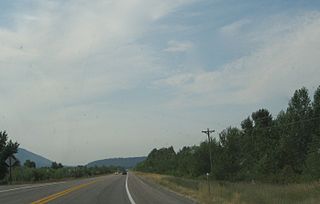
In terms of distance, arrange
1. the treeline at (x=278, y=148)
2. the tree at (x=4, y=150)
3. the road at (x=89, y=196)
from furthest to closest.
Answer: the treeline at (x=278, y=148), the tree at (x=4, y=150), the road at (x=89, y=196)

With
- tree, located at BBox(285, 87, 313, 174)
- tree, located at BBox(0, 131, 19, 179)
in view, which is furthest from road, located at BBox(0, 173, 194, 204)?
tree, located at BBox(285, 87, 313, 174)

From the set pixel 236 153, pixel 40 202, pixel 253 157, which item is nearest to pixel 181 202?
pixel 40 202

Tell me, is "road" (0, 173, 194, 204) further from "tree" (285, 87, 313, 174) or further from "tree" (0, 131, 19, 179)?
"tree" (285, 87, 313, 174)

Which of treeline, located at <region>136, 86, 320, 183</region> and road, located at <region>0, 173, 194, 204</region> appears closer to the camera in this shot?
road, located at <region>0, 173, 194, 204</region>

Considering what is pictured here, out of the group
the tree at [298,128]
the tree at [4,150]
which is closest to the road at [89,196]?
the tree at [4,150]

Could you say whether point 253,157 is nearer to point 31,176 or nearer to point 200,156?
point 200,156

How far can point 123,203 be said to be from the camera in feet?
74.7

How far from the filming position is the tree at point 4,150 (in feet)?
213

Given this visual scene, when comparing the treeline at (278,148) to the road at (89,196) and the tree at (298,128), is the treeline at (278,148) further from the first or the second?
the road at (89,196)

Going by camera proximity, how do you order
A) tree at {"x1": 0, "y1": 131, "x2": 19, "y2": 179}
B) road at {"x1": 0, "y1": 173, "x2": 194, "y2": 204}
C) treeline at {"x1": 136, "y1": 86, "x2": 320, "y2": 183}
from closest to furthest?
1. road at {"x1": 0, "y1": 173, "x2": 194, "y2": 204}
2. tree at {"x1": 0, "y1": 131, "x2": 19, "y2": 179}
3. treeline at {"x1": 136, "y1": 86, "x2": 320, "y2": 183}

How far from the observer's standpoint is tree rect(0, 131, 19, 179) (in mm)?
64875

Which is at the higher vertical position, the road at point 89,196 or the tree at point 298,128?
the tree at point 298,128

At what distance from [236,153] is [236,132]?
227 inches

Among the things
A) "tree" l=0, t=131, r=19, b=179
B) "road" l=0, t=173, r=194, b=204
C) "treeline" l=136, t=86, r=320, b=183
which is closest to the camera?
"road" l=0, t=173, r=194, b=204
